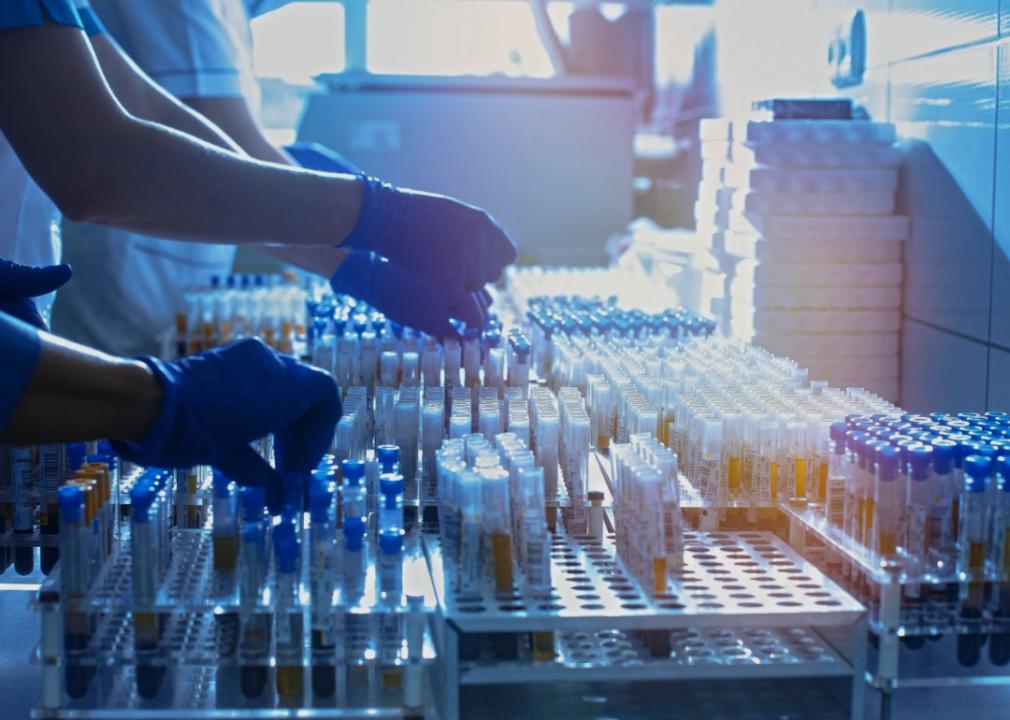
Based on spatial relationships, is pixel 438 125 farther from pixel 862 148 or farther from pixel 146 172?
pixel 146 172

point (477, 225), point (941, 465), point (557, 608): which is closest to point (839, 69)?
point (477, 225)

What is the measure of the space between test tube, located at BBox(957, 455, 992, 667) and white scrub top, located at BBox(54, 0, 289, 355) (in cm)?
271

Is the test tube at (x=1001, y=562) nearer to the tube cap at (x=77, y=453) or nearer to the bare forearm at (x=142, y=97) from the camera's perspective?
the tube cap at (x=77, y=453)

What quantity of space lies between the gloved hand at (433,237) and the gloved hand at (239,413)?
595mm

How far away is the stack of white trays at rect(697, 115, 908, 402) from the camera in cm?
299

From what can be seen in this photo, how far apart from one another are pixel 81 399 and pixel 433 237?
3.18 ft

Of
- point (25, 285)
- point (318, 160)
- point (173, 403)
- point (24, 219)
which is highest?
point (318, 160)

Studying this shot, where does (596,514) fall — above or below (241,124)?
below

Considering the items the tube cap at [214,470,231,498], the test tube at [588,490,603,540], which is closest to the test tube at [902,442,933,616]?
the test tube at [588,490,603,540]

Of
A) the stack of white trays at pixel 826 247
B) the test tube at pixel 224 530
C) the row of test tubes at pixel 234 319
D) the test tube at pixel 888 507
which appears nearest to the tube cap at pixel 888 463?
the test tube at pixel 888 507

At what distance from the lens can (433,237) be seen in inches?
91.1

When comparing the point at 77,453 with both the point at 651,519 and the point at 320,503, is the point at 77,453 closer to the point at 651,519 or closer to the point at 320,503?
the point at 320,503

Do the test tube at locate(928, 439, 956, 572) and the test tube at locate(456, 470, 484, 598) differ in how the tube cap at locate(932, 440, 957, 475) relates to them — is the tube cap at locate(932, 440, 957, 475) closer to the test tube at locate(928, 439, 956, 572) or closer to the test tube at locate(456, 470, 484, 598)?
the test tube at locate(928, 439, 956, 572)

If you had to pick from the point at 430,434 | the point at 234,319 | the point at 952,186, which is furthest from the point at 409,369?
the point at 234,319
